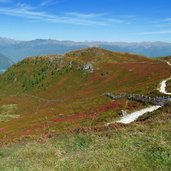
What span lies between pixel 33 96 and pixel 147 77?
57860mm

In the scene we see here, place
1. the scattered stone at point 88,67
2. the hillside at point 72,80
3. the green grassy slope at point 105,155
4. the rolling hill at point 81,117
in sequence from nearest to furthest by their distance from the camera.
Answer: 1. the green grassy slope at point 105,155
2. the rolling hill at point 81,117
3. the hillside at point 72,80
4. the scattered stone at point 88,67

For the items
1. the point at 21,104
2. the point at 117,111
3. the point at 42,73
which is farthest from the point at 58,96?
the point at 117,111

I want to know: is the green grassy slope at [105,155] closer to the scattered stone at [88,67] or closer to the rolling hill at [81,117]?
the rolling hill at [81,117]

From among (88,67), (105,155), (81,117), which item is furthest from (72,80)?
(105,155)

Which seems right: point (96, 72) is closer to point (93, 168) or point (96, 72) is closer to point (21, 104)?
point (21, 104)

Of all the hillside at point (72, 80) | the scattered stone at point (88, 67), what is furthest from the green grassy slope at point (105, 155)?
the scattered stone at point (88, 67)

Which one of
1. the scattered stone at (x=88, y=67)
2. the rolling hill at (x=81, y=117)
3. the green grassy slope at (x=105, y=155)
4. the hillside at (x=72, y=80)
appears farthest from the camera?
the scattered stone at (x=88, y=67)

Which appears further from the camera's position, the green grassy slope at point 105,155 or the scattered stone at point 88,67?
the scattered stone at point 88,67

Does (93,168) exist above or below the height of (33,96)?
above

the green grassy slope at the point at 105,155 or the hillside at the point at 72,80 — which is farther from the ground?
the green grassy slope at the point at 105,155

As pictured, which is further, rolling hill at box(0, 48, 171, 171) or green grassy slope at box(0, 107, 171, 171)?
rolling hill at box(0, 48, 171, 171)

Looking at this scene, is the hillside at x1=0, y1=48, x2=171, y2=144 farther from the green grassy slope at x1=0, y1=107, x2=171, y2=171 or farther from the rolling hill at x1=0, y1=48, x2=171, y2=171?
the green grassy slope at x1=0, y1=107, x2=171, y2=171

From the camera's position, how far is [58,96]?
14312 centimetres

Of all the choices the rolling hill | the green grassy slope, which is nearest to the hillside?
the rolling hill
